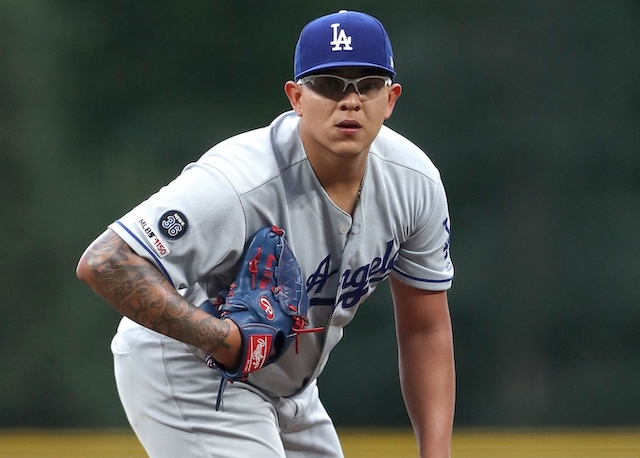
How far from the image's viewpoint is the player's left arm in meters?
2.76

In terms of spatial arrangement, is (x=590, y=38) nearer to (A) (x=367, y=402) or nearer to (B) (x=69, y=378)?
(A) (x=367, y=402)

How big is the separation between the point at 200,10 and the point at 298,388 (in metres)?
3.47

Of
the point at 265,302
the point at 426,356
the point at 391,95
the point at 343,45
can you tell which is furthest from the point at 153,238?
the point at 426,356

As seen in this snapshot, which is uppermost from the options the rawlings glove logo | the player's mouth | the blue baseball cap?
the blue baseball cap

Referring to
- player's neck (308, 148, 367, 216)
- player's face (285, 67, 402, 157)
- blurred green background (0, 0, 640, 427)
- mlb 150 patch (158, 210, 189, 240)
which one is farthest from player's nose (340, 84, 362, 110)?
blurred green background (0, 0, 640, 427)

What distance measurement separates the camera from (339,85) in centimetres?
236

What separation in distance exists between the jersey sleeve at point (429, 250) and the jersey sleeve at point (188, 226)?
57cm

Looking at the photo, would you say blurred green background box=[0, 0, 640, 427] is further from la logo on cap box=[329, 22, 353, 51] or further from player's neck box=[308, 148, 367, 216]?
la logo on cap box=[329, 22, 353, 51]

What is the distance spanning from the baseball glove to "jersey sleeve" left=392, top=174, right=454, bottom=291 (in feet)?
1.50

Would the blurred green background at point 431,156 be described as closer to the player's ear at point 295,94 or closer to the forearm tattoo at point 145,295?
the player's ear at point 295,94

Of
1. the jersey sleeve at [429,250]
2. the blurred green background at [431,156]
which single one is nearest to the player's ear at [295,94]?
the jersey sleeve at [429,250]

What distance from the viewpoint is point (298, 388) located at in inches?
103

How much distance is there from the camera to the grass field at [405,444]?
505 centimetres

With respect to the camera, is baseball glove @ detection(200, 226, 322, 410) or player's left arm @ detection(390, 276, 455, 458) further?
player's left arm @ detection(390, 276, 455, 458)
